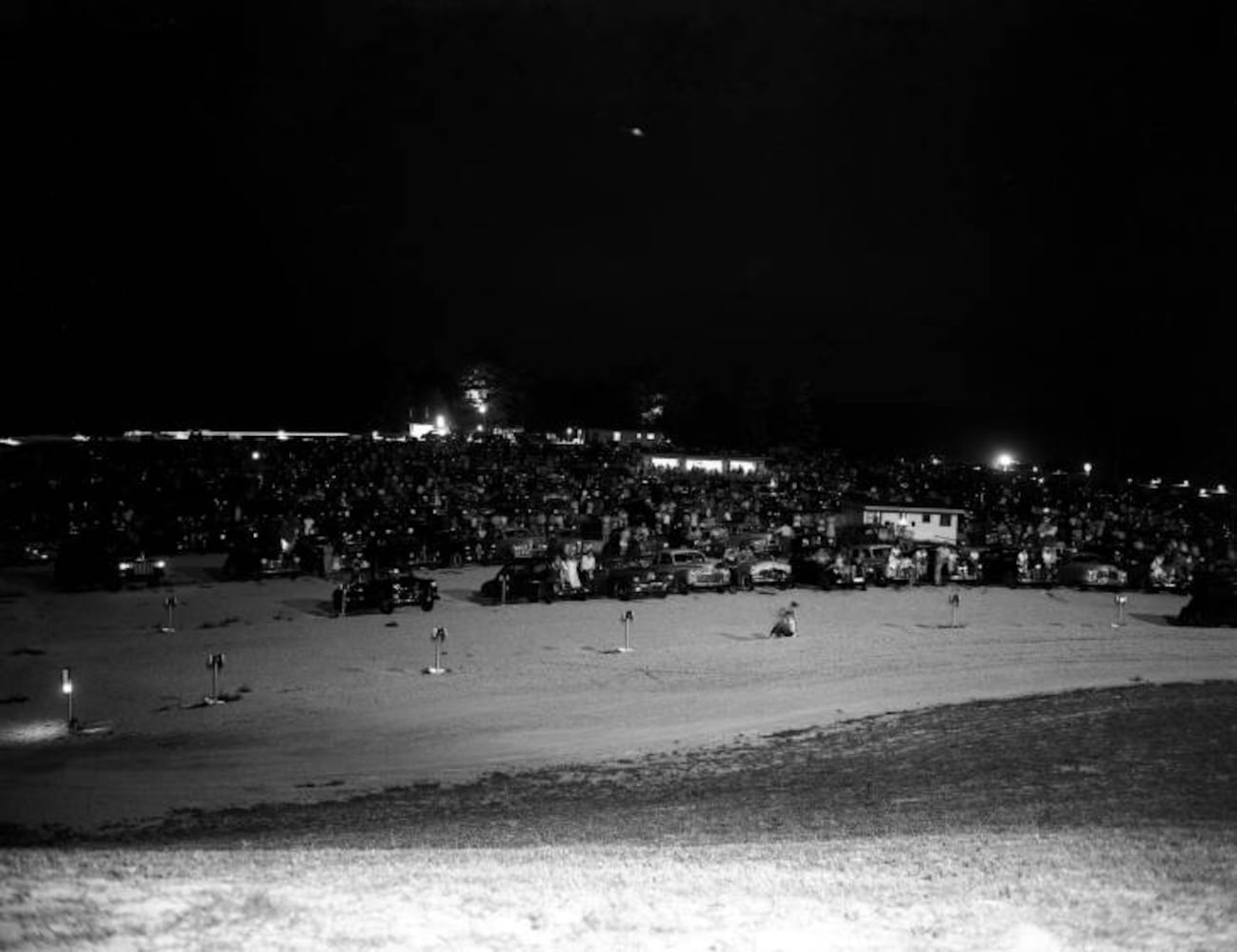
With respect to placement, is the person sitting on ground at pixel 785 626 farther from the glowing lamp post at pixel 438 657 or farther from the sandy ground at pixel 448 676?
the glowing lamp post at pixel 438 657

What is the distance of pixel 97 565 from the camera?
85.3 feet

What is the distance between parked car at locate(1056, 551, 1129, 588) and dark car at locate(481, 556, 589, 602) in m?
15.9

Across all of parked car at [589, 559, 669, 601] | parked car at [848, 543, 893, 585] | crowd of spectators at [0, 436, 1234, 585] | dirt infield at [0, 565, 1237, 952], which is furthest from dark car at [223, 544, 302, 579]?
parked car at [848, 543, 893, 585]

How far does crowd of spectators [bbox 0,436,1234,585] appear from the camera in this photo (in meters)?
33.0

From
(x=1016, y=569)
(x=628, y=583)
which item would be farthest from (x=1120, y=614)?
(x=628, y=583)

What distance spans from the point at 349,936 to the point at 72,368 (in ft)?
253

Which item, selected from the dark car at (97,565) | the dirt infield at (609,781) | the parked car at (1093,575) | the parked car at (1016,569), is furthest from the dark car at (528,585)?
the parked car at (1093,575)

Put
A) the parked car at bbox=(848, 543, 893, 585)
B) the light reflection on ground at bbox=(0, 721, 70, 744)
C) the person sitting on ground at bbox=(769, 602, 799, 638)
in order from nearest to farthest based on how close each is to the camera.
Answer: the light reflection on ground at bbox=(0, 721, 70, 744)
the person sitting on ground at bbox=(769, 602, 799, 638)
the parked car at bbox=(848, 543, 893, 585)

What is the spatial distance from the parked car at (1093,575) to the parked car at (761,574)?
29.3 feet

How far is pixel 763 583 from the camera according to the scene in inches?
1182

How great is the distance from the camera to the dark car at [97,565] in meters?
25.9

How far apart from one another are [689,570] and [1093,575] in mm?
13096

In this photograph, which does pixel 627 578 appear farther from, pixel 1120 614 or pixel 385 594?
pixel 1120 614

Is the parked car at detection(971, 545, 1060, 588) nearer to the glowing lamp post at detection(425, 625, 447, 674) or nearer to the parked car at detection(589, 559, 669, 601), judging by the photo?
the parked car at detection(589, 559, 669, 601)
